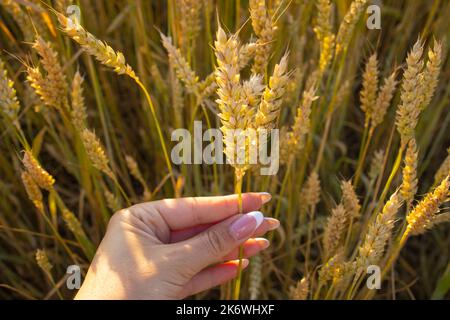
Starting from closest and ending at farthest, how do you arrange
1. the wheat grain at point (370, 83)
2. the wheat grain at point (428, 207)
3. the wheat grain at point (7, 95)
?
the wheat grain at point (428, 207)
the wheat grain at point (7, 95)
the wheat grain at point (370, 83)

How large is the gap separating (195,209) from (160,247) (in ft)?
0.49

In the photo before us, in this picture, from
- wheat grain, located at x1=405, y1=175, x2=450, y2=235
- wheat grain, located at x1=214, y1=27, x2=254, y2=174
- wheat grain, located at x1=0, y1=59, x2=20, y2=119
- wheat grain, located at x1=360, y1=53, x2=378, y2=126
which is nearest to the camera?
wheat grain, located at x1=214, y1=27, x2=254, y2=174

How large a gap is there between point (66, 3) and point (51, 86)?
0.53ft

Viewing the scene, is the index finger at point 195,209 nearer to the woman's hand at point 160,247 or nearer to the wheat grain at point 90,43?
the woman's hand at point 160,247

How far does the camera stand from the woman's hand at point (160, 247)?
2.93 feet

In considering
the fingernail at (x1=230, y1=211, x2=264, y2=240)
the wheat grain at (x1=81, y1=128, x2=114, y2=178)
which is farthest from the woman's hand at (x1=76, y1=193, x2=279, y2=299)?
the wheat grain at (x1=81, y1=128, x2=114, y2=178)

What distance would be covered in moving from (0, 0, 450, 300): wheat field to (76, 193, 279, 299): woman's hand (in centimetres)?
8

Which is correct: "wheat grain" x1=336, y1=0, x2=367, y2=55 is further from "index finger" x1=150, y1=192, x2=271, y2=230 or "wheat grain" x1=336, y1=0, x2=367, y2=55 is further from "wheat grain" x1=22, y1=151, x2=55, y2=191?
"wheat grain" x1=22, y1=151, x2=55, y2=191

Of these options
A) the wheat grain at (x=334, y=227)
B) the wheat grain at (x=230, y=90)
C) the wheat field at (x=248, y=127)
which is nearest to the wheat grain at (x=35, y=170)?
the wheat field at (x=248, y=127)

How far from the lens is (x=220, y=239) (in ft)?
3.08

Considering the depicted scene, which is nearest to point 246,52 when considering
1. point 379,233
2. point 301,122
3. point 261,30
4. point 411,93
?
point 261,30

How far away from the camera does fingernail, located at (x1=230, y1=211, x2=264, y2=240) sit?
930mm

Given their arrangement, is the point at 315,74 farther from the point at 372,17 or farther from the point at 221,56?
the point at 221,56
